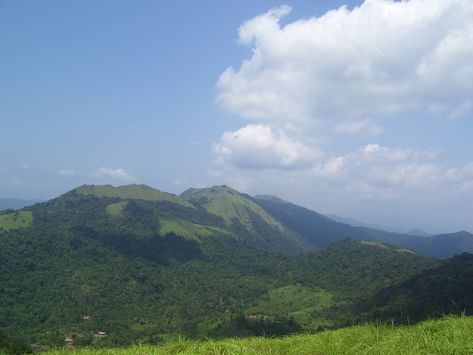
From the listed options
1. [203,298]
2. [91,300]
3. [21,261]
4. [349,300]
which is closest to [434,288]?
[349,300]

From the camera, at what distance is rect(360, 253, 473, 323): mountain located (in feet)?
302

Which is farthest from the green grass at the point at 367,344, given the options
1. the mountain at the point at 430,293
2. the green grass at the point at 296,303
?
the green grass at the point at 296,303

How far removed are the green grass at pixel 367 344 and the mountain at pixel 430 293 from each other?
3170 inches

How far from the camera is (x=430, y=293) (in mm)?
106000

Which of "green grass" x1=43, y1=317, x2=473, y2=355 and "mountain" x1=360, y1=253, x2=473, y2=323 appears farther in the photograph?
"mountain" x1=360, y1=253, x2=473, y2=323

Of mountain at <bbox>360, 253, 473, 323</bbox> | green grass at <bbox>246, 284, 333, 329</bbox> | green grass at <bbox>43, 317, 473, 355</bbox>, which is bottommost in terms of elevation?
green grass at <bbox>246, 284, 333, 329</bbox>

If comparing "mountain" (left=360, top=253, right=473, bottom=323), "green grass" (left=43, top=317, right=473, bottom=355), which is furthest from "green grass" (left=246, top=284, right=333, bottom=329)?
"green grass" (left=43, top=317, right=473, bottom=355)

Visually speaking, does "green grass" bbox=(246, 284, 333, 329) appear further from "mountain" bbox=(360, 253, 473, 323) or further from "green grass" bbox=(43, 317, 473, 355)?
"green grass" bbox=(43, 317, 473, 355)

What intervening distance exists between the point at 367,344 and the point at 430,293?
111 metres

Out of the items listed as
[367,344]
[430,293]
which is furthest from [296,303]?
[367,344]

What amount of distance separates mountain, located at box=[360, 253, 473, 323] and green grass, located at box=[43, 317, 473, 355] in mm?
80517

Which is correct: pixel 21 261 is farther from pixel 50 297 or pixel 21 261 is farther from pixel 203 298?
pixel 203 298

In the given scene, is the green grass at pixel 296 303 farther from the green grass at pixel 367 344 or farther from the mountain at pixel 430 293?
the green grass at pixel 367 344

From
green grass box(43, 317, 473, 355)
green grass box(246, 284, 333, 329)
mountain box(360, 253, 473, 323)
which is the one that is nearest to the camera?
green grass box(43, 317, 473, 355)
